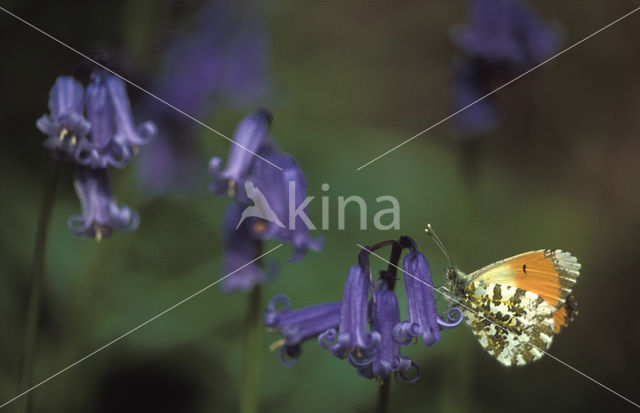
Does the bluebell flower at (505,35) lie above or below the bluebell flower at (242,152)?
above

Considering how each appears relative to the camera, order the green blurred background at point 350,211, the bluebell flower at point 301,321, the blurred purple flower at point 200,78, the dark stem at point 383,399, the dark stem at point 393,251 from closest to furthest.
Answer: the dark stem at point 383,399 < the dark stem at point 393,251 < the bluebell flower at point 301,321 < the green blurred background at point 350,211 < the blurred purple flower at point 200,78

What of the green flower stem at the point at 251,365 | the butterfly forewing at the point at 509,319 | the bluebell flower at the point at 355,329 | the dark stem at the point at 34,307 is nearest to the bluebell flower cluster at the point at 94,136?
the dark stem at the point at 34,307

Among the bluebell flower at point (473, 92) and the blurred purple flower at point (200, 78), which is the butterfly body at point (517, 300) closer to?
the bluebell flower at point (473, 92)

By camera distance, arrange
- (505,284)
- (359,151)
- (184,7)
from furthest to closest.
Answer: (359,151) → (184,7) → (505,284)

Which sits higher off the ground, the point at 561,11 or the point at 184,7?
the point at 561,11

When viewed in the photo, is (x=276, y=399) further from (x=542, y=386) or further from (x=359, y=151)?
(x=359, y=151)

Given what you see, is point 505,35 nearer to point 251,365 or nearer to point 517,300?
point 517,300

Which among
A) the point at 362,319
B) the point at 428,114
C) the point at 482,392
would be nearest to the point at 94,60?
the point at 362,319
